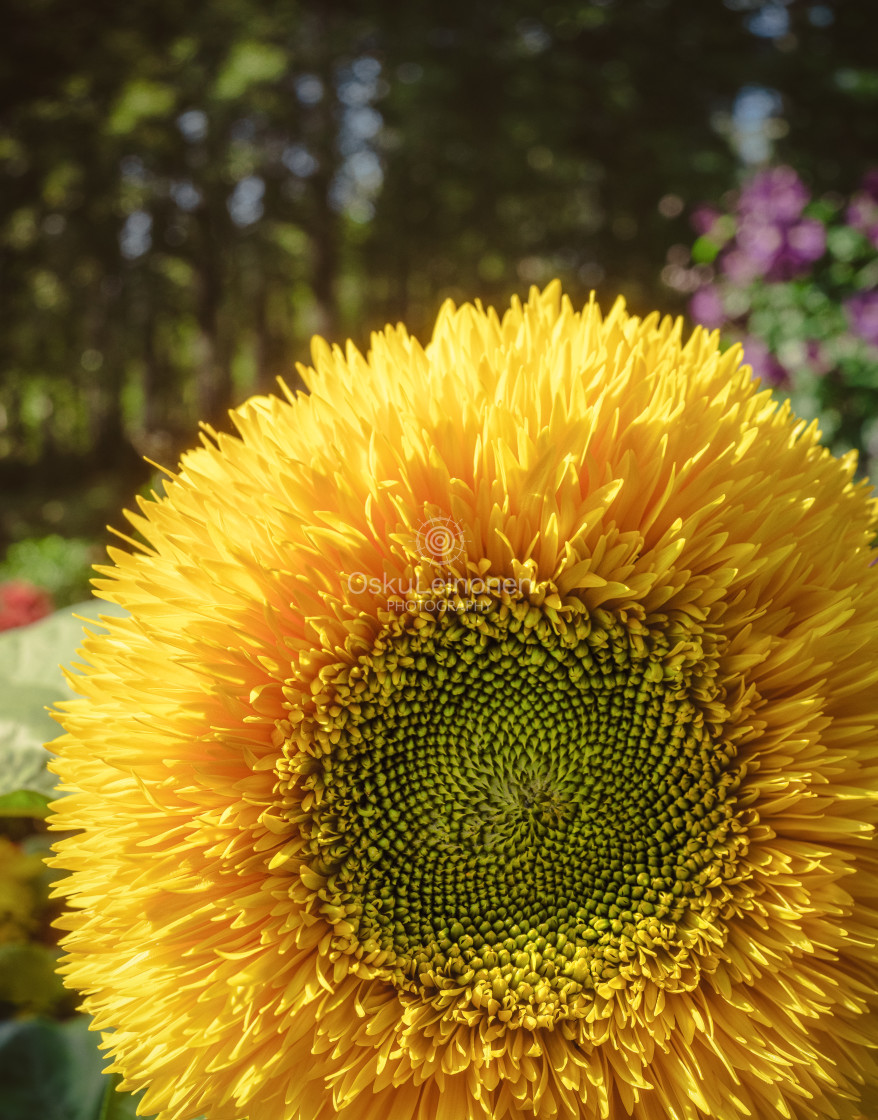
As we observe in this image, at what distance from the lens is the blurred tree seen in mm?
12648

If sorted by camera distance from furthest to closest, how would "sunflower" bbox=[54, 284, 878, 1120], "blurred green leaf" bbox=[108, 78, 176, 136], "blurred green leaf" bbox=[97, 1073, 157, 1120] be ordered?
1. "blurred green leaf" bbox=[108, 78, 176, 136]
2. "blurred green leaf" bbox=[97, 1073, 157, 1120]
3. "sunflower" bbox=[54, 284, 878, 1120]

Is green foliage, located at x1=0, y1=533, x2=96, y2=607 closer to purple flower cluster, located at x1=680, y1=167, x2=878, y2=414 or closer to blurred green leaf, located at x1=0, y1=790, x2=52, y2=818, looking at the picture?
purple flower cluster, located at x1=680, y1=167, x2=878, y2=414

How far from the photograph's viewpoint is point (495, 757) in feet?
3.01

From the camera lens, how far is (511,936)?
2.98 feet

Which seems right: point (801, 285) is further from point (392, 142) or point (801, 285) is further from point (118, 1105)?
point (392, 142)

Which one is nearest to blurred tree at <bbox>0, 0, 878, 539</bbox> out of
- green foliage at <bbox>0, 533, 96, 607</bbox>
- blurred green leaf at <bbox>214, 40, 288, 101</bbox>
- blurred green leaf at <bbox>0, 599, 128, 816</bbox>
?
blurred green leaf at <bbox>214, 40, 288, 101</bbox>

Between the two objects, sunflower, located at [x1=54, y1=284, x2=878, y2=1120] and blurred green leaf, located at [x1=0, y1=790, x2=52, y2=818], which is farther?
blurred green leaf, located at [x1=0, y1=790, x2=52, y2=818]

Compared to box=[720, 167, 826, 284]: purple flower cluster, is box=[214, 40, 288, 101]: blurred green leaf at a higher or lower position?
higher

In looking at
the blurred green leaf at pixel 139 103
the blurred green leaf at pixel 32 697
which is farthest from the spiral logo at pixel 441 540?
the blurred green leaf at pixel 139 103

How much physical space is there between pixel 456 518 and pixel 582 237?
58.5 feet

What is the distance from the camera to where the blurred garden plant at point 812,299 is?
4.58 meters

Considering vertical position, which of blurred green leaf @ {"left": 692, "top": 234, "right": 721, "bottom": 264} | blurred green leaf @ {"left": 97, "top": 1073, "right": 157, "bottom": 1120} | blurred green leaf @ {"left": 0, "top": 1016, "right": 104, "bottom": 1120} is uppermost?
blurred green leaf @ {"left": 692, "top": 234, "right": 721, "bottom": 264}

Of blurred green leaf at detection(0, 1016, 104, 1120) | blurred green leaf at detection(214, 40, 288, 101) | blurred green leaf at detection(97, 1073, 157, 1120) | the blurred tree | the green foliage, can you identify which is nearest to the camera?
blurred green leaf at detection(97, 1073, 157, 1120)

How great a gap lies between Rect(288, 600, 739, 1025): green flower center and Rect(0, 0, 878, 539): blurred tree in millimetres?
11189
